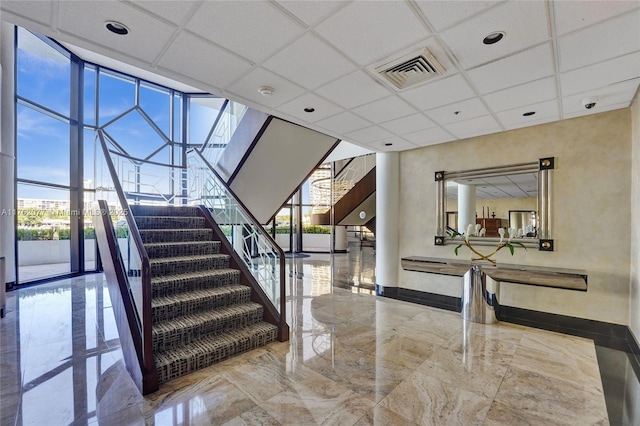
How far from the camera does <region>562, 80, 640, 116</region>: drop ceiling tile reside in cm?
283

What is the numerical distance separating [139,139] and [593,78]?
31.9 feet

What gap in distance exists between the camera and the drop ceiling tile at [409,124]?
3.68 meters

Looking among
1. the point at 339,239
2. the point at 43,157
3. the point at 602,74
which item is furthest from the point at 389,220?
the point at 43,157

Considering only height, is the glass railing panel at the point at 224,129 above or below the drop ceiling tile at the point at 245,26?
above

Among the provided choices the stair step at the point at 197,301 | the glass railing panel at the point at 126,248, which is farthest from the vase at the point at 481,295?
the glass railing panel at the point at 126,248

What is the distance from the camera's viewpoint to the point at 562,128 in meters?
3.76

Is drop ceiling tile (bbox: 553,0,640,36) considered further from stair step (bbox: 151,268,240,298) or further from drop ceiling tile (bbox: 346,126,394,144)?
stair step (bbox: 151,268,240,298)

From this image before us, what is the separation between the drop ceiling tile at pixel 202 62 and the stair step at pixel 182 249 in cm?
208

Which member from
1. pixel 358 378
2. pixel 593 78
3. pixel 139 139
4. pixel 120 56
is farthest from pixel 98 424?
pixel 139 139

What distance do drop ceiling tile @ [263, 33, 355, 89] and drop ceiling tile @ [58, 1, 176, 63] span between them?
816 millimetres

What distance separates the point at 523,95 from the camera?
299 cm

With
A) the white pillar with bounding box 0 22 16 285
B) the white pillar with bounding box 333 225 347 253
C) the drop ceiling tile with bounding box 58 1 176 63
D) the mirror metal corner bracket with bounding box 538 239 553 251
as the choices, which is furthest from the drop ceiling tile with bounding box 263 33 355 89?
the white pillar with bounding box 333 225 347 253

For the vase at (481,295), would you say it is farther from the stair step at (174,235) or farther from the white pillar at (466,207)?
the stair step at (174,235)

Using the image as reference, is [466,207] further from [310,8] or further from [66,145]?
[66,145]
